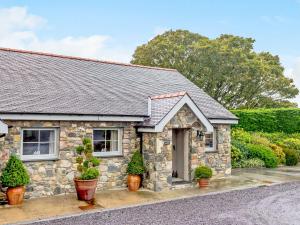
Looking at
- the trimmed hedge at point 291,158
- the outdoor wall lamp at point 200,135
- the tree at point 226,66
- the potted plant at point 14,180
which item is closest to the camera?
the potted plant at point 14,180

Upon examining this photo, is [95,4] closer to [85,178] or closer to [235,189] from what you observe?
[85,178]

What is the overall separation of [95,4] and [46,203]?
26.2ft

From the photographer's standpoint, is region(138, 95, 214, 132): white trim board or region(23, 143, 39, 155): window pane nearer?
region(23, 143, 39, 155): window pane

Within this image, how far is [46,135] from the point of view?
41.5 feet

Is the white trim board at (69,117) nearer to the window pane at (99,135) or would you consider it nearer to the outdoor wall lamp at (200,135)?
the window pane at (99,135)

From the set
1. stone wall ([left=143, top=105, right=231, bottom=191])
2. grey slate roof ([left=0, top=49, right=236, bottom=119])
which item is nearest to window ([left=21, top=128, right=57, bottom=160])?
grey slate roof ([left=0, top=49, right=236, bottom=119])

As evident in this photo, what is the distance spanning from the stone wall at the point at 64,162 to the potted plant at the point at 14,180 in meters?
0.51

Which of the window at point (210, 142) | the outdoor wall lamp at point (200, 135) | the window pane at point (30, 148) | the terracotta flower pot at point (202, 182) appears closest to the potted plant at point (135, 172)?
the terracotta flower pot at point (202, 182)

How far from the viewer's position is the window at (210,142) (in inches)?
669

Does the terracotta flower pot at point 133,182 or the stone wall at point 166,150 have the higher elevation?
the stone wall at point 166,150

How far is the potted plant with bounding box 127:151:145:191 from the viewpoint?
13.6 meters

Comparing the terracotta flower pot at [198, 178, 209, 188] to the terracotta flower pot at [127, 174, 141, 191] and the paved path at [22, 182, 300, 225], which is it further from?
the terracotta flower pot at [127, 174, 141, 191]

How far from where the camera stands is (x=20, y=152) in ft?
39.2

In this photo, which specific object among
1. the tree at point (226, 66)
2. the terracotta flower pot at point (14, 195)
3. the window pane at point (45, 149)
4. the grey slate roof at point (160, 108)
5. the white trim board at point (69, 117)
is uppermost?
the tree at point (226, 66)
